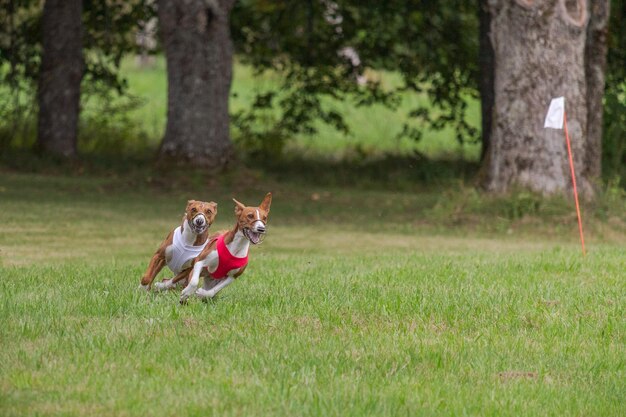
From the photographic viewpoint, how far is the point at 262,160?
27984mm

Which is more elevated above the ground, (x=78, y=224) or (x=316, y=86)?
(x=316, y=86)

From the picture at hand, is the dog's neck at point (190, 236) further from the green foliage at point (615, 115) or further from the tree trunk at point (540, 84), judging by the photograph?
the green foliage at point (615, 115)

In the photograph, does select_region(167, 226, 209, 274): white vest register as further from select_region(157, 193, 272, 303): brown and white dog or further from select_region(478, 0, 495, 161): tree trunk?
select_region(478, 0, 495, 161): tree trunk

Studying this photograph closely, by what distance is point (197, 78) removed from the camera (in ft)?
75.9

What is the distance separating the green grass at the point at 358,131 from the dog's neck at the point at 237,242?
18681 millimetres

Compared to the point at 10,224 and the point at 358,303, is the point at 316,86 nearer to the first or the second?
the point at 10,224

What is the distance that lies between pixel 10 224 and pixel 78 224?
0.94 m

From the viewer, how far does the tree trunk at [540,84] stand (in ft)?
61.4

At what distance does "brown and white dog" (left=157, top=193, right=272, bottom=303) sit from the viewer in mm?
9133

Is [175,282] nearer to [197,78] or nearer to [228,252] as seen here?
[228,252]

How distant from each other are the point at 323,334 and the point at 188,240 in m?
1.64

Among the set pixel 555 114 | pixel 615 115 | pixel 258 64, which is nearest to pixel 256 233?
pixel 555 114

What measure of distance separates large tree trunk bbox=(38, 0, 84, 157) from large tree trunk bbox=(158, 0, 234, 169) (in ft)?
10.9

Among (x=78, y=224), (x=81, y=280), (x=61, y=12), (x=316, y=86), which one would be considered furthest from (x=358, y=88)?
(x=81, y=280)
